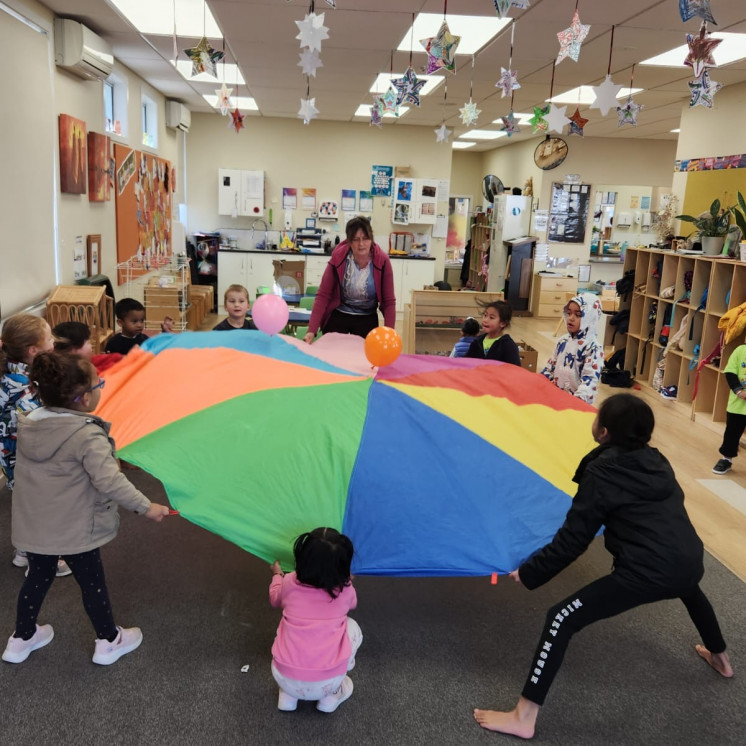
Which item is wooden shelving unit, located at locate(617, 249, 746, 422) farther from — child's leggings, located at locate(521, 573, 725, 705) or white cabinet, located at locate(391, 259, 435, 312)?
white cabinet, located at locate(391, 259, 435, 312)

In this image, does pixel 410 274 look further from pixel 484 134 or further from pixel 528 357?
pixel 528 357

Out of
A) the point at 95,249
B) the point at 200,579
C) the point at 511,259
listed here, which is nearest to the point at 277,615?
the point at 200,579

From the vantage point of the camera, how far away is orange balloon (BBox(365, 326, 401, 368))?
304 cm

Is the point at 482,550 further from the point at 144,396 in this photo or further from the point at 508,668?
A: the point at 144,396

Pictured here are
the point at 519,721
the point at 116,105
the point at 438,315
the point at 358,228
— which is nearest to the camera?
the point at 519,721

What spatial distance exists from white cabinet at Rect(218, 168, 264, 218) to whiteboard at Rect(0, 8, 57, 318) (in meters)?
5.68

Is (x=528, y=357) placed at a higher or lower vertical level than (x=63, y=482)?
lower

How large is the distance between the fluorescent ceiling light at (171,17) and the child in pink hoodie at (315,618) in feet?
14.2

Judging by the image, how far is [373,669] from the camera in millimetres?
2604

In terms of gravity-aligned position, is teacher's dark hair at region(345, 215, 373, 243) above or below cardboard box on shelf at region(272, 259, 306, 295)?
above

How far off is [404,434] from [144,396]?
114 cm

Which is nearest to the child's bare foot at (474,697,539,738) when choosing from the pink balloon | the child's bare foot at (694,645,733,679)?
the child's bare foot at (694,645,733,679)

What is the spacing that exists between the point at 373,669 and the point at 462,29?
481 cm

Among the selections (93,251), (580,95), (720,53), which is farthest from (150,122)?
(720,53)
